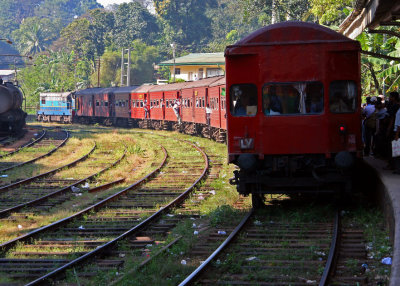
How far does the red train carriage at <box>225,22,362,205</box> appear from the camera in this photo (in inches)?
436

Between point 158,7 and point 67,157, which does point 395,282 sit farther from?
point 158,7

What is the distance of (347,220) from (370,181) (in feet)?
9.23

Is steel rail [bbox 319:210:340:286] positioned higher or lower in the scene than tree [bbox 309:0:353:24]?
lower

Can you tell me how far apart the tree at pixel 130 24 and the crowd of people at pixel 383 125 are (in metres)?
78.1

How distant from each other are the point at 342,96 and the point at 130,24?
83.3 metres

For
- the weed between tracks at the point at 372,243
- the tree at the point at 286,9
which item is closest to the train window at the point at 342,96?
the weed between tracks at the point at 372,243

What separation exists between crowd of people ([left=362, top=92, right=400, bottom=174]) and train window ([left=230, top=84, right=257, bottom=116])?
105 inches

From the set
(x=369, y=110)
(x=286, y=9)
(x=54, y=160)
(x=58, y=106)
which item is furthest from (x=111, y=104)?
(x=369, y=110)

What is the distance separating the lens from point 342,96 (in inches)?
440

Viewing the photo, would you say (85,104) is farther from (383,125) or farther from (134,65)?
(383,125)

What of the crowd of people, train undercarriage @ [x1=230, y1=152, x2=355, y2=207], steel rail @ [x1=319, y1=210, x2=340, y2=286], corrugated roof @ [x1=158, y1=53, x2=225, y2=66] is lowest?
steel rail @ [x1=319, y1=210, x2=340, y2=286]

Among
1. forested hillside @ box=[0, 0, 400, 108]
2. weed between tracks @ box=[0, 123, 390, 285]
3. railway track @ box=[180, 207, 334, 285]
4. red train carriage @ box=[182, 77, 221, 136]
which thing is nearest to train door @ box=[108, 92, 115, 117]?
red train carriage @ box=[182, 77, 221, 136]

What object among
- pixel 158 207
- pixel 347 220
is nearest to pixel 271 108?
pixel 347 220

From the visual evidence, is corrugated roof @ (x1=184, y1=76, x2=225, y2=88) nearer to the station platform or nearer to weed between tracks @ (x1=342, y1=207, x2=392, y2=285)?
the station platform
